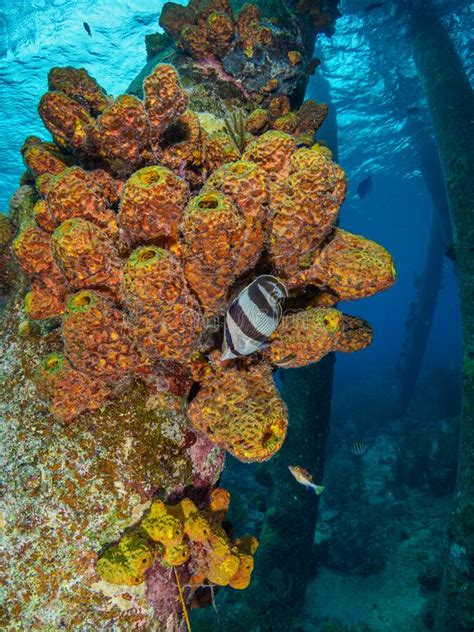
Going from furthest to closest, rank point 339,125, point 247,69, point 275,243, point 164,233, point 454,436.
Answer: point 339,125
point 454,436
point 247,69
point 275,243
point 164,233

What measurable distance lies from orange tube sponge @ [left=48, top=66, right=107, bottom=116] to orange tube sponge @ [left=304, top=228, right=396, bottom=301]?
239 centimetres

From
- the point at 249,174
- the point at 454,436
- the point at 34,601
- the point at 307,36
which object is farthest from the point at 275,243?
the point at 454,436

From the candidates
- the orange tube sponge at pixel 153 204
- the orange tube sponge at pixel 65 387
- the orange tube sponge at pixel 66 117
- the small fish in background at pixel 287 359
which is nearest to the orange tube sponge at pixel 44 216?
the orange tube sponge at pixel 153 204

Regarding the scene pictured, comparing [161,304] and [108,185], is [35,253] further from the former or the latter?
[161,304]

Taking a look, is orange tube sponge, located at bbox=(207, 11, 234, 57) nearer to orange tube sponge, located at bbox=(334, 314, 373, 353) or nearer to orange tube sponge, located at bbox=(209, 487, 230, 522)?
orange tube sponge, located at bbox=(334, 314, 373, 353)

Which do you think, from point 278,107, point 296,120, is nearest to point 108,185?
point 296,120

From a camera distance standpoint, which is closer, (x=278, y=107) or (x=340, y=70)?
(x=278, y=107)

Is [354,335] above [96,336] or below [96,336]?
below

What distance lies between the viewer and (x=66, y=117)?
247 cm

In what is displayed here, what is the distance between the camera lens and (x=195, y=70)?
495 cm

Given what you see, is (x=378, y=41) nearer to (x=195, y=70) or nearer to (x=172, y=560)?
(x=195, y=70)

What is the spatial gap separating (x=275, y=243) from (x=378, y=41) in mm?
21381

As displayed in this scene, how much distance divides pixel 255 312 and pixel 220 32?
489 cm

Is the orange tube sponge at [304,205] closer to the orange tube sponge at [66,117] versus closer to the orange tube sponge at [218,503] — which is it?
the orange tube sponge at [66,117]
